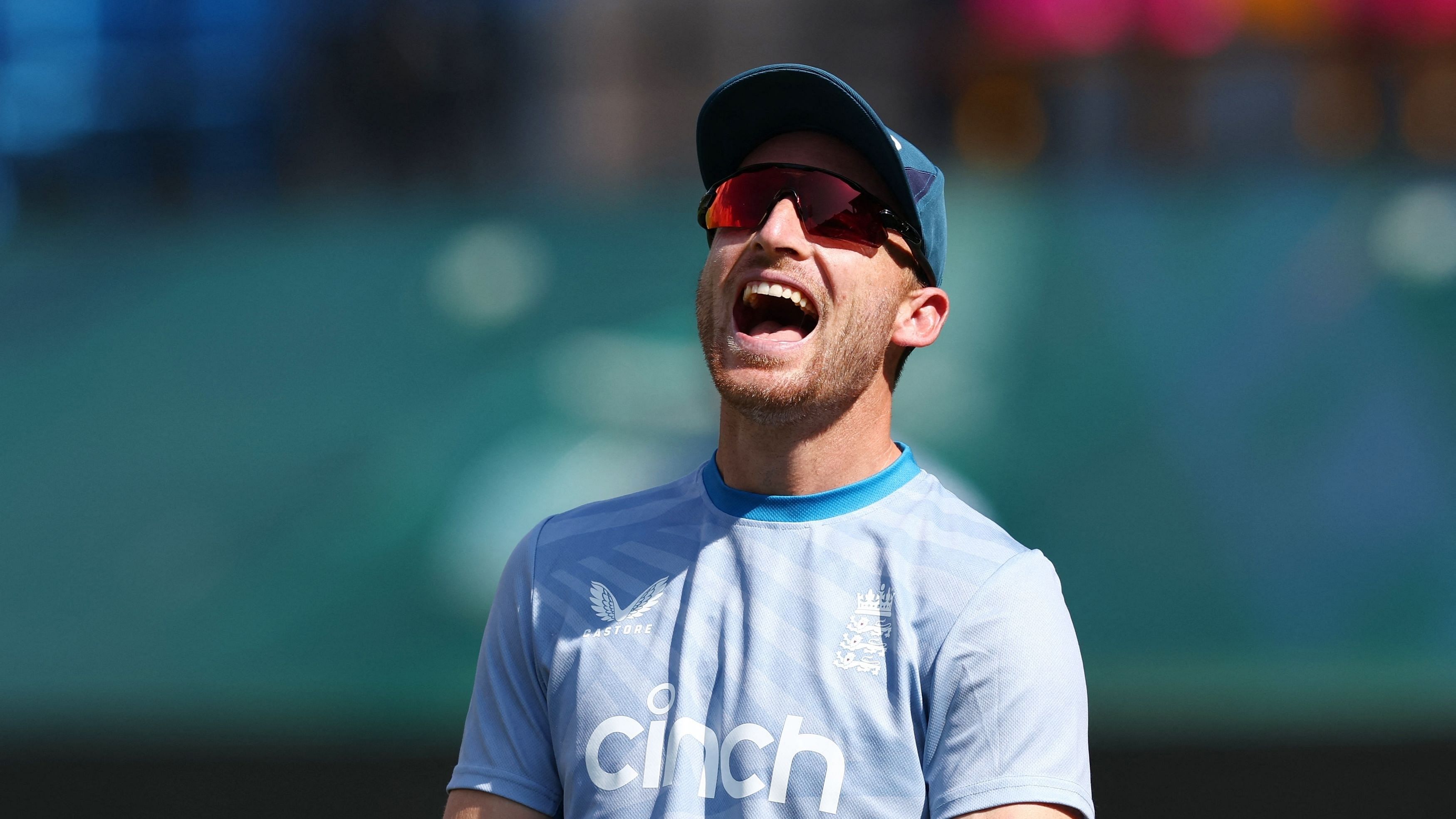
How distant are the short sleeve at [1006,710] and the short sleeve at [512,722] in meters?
0.55

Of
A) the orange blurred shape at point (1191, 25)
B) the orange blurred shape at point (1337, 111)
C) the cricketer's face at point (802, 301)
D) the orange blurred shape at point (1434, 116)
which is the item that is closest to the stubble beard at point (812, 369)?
the cricketer's face at point (802, 301)

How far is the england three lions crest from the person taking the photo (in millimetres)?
1691

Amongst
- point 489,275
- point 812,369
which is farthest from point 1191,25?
point 812,369

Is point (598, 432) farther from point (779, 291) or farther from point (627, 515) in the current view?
point (779, 291)

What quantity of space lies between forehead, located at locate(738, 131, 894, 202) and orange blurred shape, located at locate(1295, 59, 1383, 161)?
3728mm

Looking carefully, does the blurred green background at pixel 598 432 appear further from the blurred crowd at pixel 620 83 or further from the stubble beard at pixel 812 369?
the stubble beard at pixel 812 369

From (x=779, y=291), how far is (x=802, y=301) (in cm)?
4

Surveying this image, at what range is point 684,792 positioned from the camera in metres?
1.67

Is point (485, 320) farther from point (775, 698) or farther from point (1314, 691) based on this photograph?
point (775, 698)

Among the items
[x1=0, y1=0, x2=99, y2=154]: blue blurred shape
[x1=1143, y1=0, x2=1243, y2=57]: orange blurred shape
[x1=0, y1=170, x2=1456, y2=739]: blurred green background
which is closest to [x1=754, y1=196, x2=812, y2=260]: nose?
[x1=0, y1=170, x2=1456, y2=739]: blurred green background

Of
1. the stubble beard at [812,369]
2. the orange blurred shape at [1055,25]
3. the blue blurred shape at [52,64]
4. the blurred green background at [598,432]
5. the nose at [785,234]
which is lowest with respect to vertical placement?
the blurred green background at [598,432]

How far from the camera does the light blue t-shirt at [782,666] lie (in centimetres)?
162

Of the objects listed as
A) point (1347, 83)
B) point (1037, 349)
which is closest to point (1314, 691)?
point (1037, 349)

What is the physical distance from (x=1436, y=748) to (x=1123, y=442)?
156 cm
